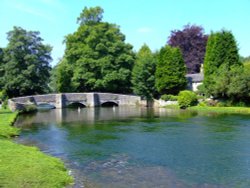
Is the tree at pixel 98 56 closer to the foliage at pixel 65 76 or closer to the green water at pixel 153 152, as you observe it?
the foliage at pixel 65 76

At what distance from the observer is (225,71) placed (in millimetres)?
60375

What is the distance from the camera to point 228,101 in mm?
62188

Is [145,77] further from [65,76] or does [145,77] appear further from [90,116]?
[90,116]

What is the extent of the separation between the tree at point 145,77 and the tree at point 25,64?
20.8 meters

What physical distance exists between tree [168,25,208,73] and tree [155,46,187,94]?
24417 millimetres

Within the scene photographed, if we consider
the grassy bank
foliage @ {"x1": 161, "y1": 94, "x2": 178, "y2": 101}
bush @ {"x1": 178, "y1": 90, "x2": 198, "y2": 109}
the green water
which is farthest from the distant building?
the green water

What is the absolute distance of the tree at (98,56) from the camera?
8419 cm

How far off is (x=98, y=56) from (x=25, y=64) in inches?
637

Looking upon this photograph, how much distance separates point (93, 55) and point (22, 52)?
15493 millimetres

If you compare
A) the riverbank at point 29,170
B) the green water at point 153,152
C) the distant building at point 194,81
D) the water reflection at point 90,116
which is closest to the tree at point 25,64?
the water reflection at point 90,116

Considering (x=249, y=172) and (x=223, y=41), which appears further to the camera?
(x=223, y=41)

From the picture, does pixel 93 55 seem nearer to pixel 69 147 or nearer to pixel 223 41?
pixel 223 41

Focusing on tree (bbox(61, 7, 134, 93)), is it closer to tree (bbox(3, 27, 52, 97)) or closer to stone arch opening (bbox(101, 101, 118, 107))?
stone arch opening (bbox(101, 101, 118, 107))

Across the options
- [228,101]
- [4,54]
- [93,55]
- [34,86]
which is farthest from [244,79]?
[4,54]
